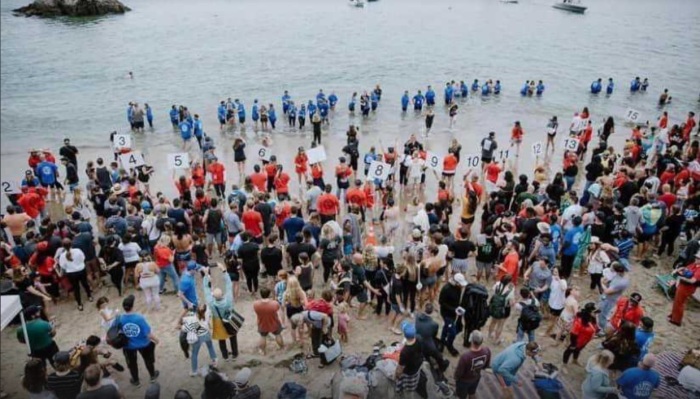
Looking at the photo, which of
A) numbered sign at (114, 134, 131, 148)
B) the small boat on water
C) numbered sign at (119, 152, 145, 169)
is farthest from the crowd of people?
the small boat on water

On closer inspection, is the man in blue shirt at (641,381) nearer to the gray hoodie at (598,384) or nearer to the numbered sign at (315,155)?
the gray hoodie at (598,384)

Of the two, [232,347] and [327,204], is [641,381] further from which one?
[327,204]

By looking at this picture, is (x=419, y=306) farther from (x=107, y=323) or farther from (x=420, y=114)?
(x=420, y=114)

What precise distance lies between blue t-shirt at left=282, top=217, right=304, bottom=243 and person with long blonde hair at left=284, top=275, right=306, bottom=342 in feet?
8.92

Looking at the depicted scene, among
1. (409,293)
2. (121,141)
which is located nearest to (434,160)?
(409,293)

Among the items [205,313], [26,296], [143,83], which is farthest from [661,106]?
[143,83]

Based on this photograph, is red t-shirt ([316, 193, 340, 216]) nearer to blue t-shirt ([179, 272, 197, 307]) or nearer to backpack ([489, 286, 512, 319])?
blue t-shirt ([179, 272, 197, 307])

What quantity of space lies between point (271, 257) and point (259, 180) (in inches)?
159

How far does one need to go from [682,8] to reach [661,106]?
231 ft

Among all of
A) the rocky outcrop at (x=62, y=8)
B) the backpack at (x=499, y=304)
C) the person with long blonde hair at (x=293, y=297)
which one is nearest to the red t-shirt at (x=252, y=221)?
the person with long blonde hair at (x=293, y=297)

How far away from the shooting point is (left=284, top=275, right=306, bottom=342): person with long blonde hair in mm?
8250

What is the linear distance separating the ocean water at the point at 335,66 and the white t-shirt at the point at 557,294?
541 inches

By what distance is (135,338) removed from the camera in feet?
24.4

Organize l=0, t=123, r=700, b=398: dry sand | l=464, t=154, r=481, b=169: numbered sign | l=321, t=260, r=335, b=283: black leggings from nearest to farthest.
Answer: l=0, t=123, r=700, b=398: dry sand < l=321, t=260, r=335, b=283: black leggings < l=464, t=154, r=481, b=169: numbered sign
